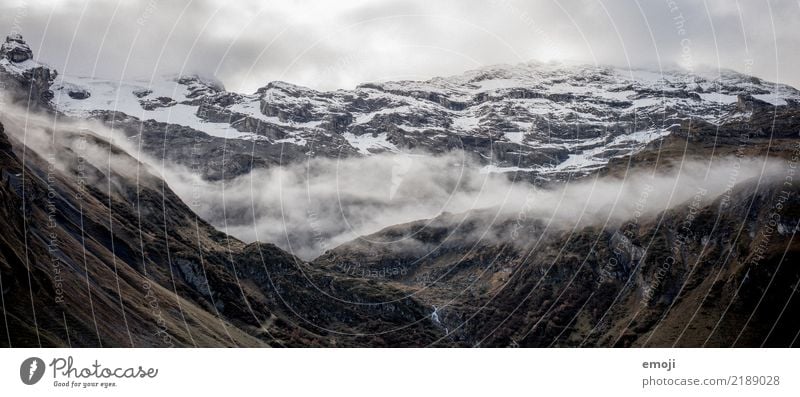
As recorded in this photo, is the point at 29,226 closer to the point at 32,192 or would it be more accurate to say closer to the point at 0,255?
the point at 32,192

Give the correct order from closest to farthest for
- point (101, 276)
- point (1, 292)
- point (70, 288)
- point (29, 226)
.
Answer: point (1, 292)
point (70, 288)
point (29, 226)
point (101, 276)

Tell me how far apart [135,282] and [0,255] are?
67588 millimetres

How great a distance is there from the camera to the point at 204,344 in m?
179
